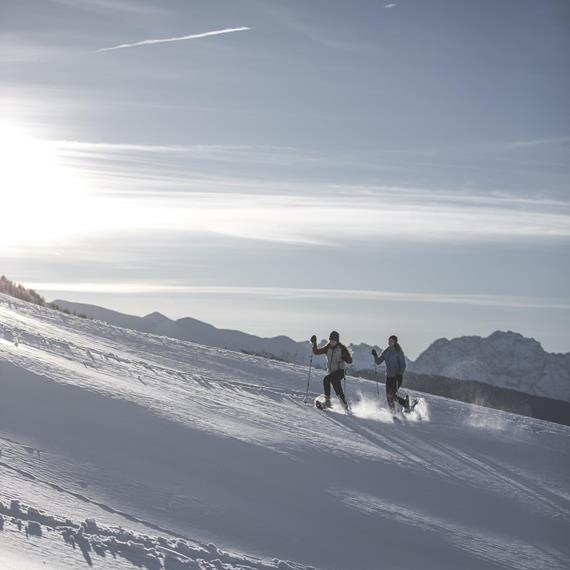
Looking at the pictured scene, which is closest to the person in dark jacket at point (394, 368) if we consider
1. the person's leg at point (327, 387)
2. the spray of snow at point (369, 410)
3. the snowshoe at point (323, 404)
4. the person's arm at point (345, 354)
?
the spray of snow at point (369, 410)

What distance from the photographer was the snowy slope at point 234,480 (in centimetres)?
742

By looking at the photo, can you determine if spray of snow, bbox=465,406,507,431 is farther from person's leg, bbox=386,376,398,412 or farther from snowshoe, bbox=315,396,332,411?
snowshoe, bbox=315,396,332,411

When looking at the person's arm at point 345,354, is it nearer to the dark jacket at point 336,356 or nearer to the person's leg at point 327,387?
the dark jacket at point 336,356

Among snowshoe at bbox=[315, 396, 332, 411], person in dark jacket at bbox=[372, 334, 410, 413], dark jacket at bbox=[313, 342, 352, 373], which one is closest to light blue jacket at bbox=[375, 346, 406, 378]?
person in dark jacket at bbox=[372, 334, 410, 413]

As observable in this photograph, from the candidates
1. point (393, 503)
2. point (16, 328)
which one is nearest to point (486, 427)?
point (393, 503)

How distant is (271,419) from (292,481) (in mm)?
3660

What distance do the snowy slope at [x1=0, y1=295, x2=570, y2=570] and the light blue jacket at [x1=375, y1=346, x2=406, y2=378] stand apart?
1.07 metres

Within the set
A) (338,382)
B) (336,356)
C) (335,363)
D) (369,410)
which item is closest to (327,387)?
(338,382)

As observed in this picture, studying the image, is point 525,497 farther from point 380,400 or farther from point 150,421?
point 380,400

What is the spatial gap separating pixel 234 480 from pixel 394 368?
822cm

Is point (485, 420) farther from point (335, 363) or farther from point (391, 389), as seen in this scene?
point (335, 363)

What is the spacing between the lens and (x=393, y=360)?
1725cm

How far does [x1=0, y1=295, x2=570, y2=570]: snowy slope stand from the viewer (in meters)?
7.42

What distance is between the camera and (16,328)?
1587cm
